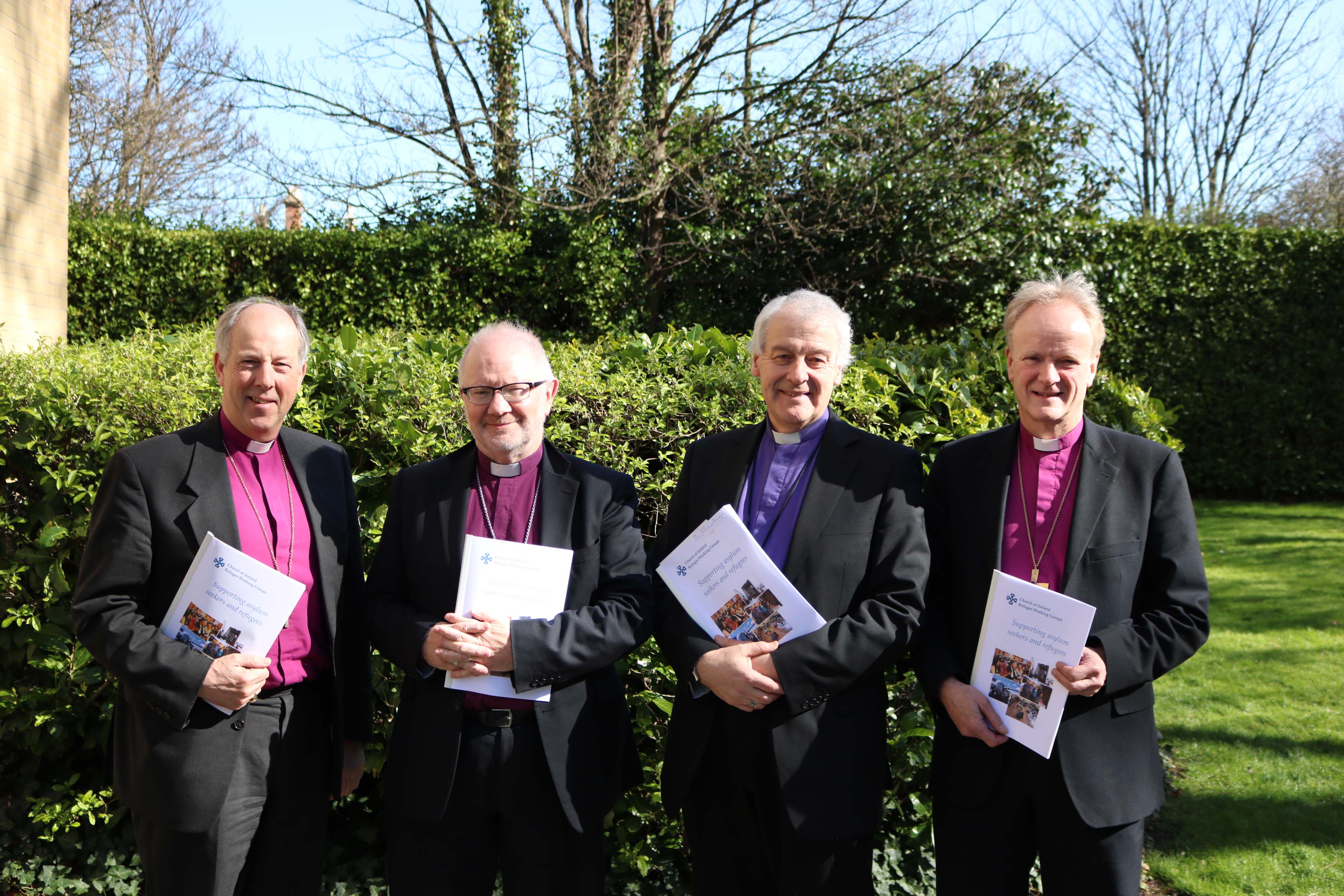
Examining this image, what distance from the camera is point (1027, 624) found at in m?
2.46

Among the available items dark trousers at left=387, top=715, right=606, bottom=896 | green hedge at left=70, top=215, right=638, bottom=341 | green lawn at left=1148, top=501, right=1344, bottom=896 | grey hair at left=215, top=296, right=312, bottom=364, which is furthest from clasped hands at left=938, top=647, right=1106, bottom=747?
green hedge at left=70, top=215, right=638, bottom=341

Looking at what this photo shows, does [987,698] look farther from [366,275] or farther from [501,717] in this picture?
[366,275]

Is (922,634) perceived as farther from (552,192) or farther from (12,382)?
(552,192)

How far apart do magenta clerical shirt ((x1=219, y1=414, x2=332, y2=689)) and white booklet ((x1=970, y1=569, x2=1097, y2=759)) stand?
76.9 inches

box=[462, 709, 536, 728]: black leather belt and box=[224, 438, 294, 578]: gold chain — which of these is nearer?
box=[462, 709, 536, 728]: black leather belt

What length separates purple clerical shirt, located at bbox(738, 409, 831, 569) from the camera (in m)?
2.75

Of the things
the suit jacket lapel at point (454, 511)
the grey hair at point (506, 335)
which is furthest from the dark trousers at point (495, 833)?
the grey hair at point (506, 335)

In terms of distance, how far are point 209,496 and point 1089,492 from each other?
8.26 feet

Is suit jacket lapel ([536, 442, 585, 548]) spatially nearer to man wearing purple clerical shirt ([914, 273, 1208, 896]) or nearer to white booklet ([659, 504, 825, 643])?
white booklet ([659, 504, 825, 643])

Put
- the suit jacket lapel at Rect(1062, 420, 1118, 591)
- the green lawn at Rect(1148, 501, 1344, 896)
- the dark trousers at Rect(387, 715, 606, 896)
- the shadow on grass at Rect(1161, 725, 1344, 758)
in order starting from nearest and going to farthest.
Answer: the suit jacket lapel at Rect(1062, 420, 1118, 591), the dark trousers at Rect(387, 715, 606, 896), the green lawn at Rect(1148, 501, 1344, 896), the shadow on grass at Rect(1161, 725, 1344, 758)

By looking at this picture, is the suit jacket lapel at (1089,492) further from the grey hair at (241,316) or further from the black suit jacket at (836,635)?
the grey hair at (241,316)

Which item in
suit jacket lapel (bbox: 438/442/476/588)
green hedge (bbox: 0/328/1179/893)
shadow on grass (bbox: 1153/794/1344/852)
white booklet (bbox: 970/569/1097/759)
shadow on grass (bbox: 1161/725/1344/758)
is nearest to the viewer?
white booklet (bbox: 970/569/1097/759)

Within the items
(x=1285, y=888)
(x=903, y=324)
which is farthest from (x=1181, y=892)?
(x=903, y=324)

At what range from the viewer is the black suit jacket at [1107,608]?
2469 mm
